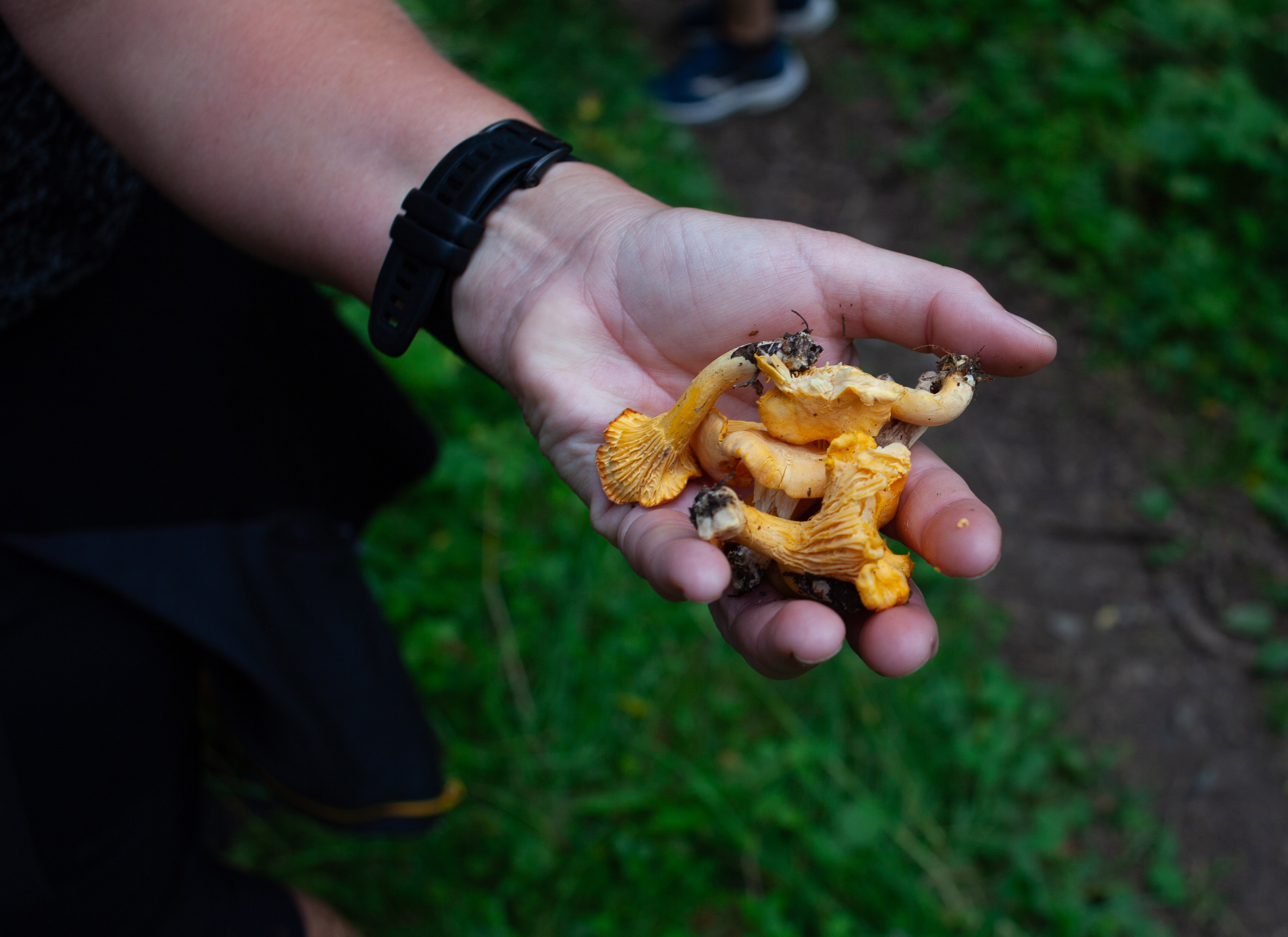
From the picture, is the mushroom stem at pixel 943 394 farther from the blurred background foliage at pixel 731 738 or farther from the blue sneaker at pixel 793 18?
the blue sneaker at pixel 793 18

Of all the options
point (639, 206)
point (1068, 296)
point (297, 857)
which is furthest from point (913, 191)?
point (297, 857)

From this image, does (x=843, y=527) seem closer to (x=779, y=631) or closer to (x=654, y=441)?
(x=779, y=631)

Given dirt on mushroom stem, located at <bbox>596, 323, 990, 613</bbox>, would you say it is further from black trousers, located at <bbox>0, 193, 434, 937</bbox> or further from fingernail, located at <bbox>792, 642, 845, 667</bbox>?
black trousers, located at <bbox>0, 193, 434, 937</bbox>

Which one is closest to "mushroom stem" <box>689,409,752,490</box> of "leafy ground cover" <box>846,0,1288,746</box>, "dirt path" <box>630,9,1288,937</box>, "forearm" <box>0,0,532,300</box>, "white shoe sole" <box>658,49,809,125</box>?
"forearm" <box>0,0,532,300</box>

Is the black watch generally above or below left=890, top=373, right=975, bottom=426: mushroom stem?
above

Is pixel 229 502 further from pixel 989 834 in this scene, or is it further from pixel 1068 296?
pixel 1068 296

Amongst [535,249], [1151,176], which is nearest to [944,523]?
[535,249]
